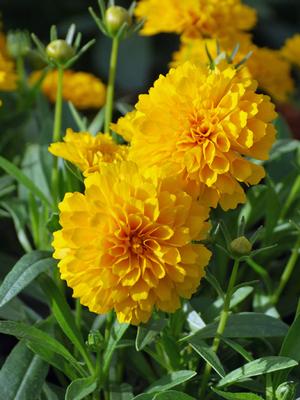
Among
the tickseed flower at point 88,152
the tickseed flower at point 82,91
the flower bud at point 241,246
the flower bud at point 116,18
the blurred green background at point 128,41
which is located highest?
the flower bud at point 116,18

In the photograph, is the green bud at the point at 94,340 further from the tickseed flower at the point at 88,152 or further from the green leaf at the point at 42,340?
the tickseed flower at the point at 88,152

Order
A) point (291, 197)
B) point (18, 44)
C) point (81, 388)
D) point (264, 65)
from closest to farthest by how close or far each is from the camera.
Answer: point (81, 388) < point (291, 197) < point (18, 44) < point (264, 65)

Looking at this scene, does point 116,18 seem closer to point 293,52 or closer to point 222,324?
point 222,324

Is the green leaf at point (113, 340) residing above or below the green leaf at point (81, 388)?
above

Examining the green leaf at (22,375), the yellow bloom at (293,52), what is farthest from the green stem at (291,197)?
the yellow bloom at (293,52)

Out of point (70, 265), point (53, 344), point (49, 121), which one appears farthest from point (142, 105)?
point (49, 121)

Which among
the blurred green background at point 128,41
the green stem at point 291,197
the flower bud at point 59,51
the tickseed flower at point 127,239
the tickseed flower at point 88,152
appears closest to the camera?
the tickseed flower at point 127,239

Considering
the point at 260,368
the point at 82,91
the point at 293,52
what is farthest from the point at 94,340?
the point at 293,52
